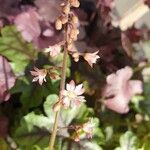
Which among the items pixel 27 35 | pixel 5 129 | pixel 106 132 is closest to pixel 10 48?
pixel 27 35

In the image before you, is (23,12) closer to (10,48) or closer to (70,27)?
(10,48)

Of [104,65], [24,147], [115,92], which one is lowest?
[24,147]

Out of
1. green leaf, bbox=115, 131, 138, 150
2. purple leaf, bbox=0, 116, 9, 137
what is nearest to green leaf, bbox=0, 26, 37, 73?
purple leaf, bbox=0, 116, 9, 137

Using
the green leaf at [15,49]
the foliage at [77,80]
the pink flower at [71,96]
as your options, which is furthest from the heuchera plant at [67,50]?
the green leaf at [15,49]

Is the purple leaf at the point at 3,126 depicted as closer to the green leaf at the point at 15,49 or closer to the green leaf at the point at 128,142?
the green leaf at the point at 15,49

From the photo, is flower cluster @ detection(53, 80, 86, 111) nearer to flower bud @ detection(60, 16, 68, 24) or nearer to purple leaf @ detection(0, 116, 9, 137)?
flower bud @ detection(60, 16, 68, 24)
